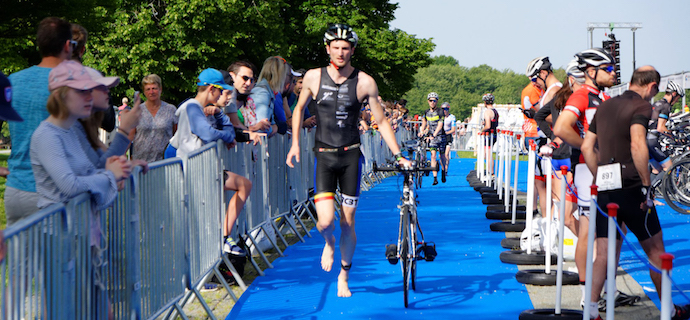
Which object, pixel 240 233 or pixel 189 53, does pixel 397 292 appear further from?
pixel 189 53

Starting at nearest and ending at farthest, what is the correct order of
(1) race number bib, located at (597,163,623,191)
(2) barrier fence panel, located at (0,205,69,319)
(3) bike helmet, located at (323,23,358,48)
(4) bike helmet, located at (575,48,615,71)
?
(2) barrier fence panel, located at (0,205,69,319), (1) race number bib, located at (597,163,623,191), (4) bike helmet, located at (575,48,615,71), (3) bike helmet, located at (323,23,358,48)

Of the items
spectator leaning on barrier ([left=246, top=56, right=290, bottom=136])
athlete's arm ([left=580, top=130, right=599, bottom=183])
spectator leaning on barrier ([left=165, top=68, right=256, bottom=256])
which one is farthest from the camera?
spectator leaning on barrier ([left=246, top=56, right=290, bottom=136])

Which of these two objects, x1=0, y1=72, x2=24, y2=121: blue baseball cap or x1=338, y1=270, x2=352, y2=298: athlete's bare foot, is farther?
x1=338, y1=270, x2=352, y2=298: athlete's bare foot

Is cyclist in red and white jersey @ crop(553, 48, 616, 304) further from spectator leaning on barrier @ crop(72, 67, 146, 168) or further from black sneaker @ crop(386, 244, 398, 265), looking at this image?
spectator leaning on barrier @ crop(72, 67, 146, 168)

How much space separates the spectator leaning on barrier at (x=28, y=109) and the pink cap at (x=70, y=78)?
648mm

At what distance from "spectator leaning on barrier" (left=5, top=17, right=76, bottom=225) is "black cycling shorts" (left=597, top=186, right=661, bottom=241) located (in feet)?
11.7

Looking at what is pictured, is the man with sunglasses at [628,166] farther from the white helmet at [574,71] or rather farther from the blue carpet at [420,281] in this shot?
the blue carpet at [420,281]

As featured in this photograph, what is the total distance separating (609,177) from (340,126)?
2292 mm

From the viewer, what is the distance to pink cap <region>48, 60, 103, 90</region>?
3.72 metres

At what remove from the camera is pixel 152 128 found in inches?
335

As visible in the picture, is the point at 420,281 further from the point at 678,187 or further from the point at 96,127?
the point at 678,187

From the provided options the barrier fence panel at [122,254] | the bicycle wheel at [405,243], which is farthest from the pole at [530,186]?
the barrier fence panel at [122,254]

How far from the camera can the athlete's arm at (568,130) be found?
586 cm

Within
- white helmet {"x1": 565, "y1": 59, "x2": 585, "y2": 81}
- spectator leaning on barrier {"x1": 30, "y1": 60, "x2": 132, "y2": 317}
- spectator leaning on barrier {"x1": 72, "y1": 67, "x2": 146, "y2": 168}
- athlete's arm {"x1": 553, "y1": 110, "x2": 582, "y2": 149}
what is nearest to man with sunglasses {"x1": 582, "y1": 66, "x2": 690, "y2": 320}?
athlete's arm {"x1": 553, "y1": 110, "x2": 582, "y2": 149}
